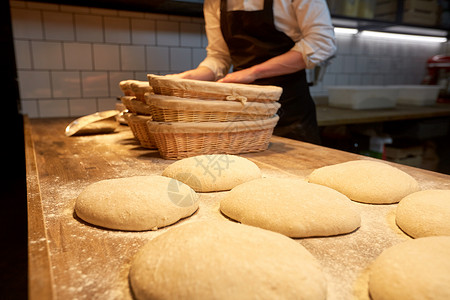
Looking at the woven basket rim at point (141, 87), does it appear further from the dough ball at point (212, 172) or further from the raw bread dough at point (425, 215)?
the raw bread dough at point (425, 215)

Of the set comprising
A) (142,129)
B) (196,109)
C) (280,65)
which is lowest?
(142,129)

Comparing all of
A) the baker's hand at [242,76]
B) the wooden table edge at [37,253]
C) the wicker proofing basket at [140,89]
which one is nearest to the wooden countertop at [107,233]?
the wooden table edge at [37,253]

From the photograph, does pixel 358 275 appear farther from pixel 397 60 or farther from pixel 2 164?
pixel 397 60

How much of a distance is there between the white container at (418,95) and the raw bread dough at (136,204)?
308 cm

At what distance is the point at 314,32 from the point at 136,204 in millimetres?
1302

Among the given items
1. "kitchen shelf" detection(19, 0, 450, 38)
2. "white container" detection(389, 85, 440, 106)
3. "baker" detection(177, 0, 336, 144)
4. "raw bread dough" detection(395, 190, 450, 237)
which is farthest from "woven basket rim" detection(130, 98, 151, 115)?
"white container" detection(389, 85, 440, 106)

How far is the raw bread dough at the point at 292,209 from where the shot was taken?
70 cm

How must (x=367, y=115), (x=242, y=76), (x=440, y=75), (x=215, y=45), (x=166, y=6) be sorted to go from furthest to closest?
(x=440, y=75) < (x=367, y=115) < (x=166, y=6) < (x=215, y=45) < (x=242, y=76)

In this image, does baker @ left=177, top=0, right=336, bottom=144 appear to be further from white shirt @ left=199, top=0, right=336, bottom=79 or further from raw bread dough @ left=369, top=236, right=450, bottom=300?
raw bread dough @ left=369, top=236, right=450, bottom=300

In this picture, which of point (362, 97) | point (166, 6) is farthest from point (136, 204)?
point (362, 97)

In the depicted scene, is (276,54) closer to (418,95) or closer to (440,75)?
(418,95)

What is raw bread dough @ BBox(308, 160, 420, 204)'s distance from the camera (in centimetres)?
88

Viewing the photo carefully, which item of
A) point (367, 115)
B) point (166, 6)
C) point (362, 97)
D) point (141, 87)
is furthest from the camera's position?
point (362, 97)

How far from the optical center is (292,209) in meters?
0.73
